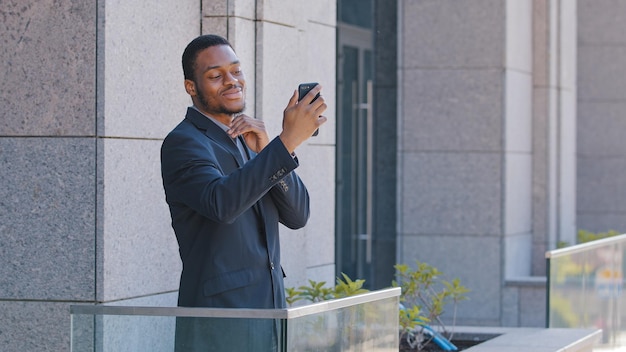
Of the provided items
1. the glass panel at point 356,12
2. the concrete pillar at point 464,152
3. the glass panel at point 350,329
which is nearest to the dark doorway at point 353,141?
the glass panel at point 356,12

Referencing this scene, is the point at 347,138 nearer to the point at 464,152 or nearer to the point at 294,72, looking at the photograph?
the point at 464,152

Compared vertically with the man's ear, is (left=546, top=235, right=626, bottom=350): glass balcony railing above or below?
below

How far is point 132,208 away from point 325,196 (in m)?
2.41

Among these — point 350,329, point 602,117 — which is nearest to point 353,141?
point 602,117

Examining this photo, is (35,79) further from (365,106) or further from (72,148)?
(365,106)

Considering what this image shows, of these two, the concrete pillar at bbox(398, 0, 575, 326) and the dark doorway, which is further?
the dark doorway

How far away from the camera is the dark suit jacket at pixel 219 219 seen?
4141mm

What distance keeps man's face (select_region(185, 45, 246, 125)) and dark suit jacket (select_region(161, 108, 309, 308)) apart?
6cm

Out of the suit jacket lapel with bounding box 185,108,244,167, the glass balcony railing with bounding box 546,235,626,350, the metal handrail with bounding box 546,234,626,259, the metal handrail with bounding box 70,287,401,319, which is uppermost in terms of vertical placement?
the suit jacket lapel with bounding box 185,108,244,167

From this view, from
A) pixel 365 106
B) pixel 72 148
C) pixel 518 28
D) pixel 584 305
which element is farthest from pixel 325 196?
pixel 365 106

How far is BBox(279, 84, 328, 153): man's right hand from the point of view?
4.03 m

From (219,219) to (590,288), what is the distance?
5281 mm

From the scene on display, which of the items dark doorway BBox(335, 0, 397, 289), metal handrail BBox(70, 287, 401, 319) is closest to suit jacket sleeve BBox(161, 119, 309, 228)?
metal handrail BBox(70, 287, 401, 319)

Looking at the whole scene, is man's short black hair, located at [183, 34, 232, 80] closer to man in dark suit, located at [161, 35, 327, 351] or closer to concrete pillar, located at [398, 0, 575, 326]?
man in dark suit, located at [161, 35, 327, 351]
